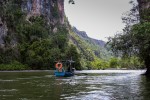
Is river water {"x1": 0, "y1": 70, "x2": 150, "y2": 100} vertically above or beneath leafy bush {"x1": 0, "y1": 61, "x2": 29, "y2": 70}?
beneath

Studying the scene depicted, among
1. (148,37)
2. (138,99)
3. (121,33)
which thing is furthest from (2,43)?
(138,99)

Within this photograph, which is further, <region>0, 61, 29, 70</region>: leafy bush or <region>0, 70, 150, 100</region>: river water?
<region>0, 61, 29, 70</region>: leafy bush

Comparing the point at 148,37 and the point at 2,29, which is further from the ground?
the point at 2,29

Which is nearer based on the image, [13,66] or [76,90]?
[76,90]

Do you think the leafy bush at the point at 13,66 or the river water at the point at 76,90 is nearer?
the river water at the point at 76,90

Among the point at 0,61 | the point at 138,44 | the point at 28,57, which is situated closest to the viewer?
the point at 138,44

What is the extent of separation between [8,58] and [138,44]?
5763 inches

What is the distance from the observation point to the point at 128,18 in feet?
192

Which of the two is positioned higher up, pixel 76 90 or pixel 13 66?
pixel 13 66

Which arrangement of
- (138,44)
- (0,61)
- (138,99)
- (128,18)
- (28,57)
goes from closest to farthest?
(138,99) → (138,44) → (128,18) → (0,61) → (28,57)

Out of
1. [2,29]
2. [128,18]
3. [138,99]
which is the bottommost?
[138,99]

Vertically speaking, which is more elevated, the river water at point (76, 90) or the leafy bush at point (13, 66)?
the leafy bush at point (13, 66)

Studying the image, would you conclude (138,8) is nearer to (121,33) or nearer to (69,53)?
(121,33)

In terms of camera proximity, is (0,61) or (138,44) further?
(0,61)
